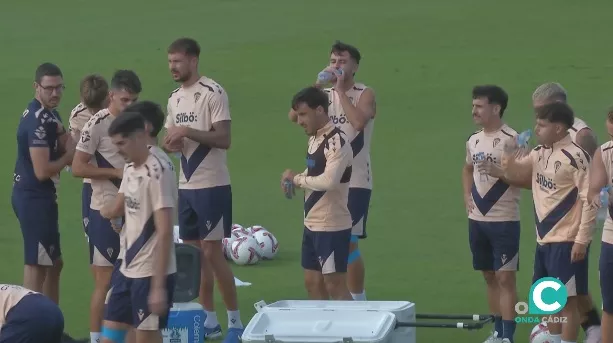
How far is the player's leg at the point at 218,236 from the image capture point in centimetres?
976

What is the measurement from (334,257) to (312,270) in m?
0.24

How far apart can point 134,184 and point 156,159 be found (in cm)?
19

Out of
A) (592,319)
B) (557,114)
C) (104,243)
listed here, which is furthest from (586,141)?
(104,243)

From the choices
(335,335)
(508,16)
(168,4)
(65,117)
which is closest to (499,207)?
(335,335)

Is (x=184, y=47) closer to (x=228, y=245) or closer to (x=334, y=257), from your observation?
(x=334, y=257)

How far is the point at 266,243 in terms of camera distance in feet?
39.0

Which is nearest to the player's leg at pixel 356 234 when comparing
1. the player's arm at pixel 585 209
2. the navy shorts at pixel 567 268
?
the navy shorts at pixel 567 268

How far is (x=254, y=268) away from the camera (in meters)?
11.7

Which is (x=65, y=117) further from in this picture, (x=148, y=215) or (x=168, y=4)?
(x=148, y=215)

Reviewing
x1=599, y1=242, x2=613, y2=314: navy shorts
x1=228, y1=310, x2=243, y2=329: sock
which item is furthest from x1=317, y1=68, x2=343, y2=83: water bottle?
x1=599, y1=242, x2=613, y2=314: navy shorts

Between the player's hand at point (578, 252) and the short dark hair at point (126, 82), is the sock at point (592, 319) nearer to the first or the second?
the player's hand at point (578, 252)

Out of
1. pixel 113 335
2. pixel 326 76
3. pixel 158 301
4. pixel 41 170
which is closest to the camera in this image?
pixel 158 301

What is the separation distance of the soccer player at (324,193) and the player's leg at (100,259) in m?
1.25

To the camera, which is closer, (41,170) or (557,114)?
(557,114)
